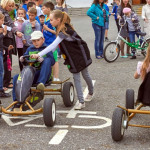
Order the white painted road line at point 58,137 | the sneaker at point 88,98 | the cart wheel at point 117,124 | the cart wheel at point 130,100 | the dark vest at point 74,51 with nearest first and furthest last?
the cart wheel at point 117,124, the white painted road line at point 58,137, the cart wheel at point 130,100, the dark vest at point 74,51, the sneaker at point 88,98

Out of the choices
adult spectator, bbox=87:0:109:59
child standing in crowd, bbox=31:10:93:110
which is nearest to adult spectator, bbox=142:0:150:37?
adult spectator, bbox=87:0:109:59

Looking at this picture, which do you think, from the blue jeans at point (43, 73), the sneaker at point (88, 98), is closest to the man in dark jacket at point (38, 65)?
the blue jeans at point (43, 73)

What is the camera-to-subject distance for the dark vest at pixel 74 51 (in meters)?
6.44

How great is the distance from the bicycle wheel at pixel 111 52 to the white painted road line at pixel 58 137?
19.0ft

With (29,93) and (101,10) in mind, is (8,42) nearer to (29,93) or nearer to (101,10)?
(29,93)

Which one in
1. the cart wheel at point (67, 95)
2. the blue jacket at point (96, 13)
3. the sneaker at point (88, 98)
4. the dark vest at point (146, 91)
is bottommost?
the sneaker at point (88, 98)

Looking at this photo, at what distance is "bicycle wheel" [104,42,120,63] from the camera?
36.8 ft

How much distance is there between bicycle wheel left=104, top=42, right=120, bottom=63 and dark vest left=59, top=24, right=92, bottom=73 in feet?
15.1

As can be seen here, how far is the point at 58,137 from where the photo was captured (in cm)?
539

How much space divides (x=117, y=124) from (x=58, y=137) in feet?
2.78

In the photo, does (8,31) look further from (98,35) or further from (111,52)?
(98,35)

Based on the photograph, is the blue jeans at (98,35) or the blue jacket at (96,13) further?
the blue jeans at (98,35)

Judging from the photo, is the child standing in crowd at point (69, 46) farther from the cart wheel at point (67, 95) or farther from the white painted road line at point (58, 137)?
the white painted road line at point (58, 137)

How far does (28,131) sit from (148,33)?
23.0 ft
